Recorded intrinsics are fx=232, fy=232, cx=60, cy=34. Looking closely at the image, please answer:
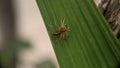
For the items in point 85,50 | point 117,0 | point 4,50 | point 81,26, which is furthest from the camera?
point 117,0

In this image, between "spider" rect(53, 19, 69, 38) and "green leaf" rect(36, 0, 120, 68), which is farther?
"spider" rect(53, 19, 69, 38)

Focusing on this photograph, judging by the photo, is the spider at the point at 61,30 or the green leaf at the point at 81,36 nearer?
the green leaf at the point at 81,36

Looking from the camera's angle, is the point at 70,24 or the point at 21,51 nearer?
the point at 21,51

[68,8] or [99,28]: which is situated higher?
[68,8]

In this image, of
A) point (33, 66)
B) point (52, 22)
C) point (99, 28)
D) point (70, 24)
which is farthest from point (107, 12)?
point (33, 66)

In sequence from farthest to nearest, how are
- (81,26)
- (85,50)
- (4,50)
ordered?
(81,26) → (85,50) → (4,50)

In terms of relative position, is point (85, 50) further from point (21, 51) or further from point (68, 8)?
point (21, 51)

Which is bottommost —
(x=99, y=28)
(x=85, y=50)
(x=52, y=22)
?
(x=85, y=50)
